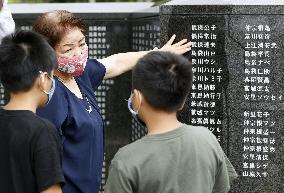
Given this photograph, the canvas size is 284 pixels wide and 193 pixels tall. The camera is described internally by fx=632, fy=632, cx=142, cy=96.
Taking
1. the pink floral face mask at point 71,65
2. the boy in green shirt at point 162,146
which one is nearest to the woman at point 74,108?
the pink floral face mask at point 71,65

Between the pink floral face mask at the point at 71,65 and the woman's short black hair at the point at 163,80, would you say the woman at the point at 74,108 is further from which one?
→ the woman's short black hair at the point at 163,80

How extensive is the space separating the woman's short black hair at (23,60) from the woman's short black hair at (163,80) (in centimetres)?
51

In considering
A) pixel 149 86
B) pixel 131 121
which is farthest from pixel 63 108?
pixel 131 121

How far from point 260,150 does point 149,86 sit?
2092 millimetres

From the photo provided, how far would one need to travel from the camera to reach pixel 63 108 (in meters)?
3.68

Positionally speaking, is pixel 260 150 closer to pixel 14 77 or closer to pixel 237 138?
pixel 237 138

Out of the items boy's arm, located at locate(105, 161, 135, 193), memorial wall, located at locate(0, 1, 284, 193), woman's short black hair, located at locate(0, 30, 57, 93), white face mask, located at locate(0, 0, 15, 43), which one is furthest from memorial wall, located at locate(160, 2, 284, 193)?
boy's arm, located at locate(105, 161, 135, 193)

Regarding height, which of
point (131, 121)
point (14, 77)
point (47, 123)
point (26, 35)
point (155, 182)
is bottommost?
point (131, 121)

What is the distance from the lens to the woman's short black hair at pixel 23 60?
121 inches

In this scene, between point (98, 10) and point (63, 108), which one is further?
point (98, 10)

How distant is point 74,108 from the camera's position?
372 centimetres

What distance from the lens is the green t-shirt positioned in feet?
9.22

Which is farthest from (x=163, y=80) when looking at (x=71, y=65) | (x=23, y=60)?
(x=71, y=65)

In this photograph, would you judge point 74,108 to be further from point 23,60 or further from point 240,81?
point 240,81
